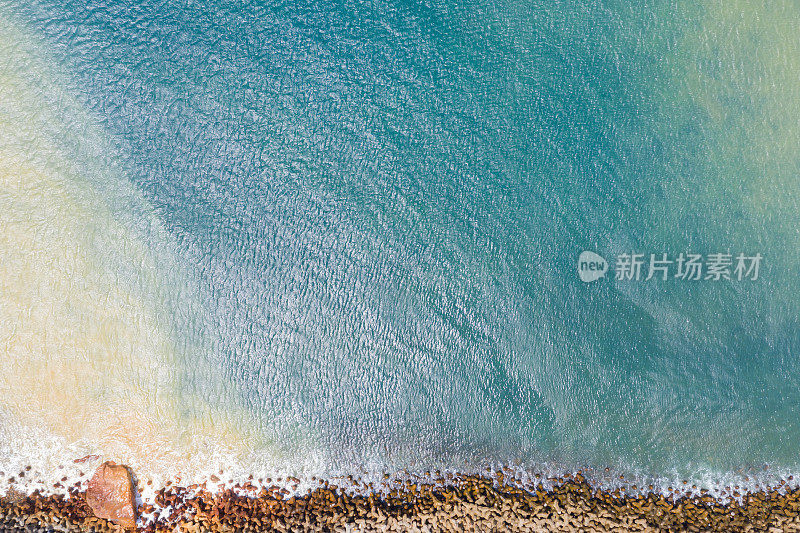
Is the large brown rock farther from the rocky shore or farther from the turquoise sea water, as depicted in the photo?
the turquoise sea water

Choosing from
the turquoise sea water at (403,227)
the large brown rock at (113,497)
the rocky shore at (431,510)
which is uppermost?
the turquoise sea water at (403,227)

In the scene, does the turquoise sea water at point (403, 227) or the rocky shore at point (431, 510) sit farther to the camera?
the turquoise sea water at point (403, 227)

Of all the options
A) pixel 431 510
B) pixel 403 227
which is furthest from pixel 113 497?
pixel 403 227

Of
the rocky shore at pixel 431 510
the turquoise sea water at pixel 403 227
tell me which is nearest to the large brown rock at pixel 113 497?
the rocky shore at pixel 431 510

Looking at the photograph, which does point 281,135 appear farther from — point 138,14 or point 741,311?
point 741,311

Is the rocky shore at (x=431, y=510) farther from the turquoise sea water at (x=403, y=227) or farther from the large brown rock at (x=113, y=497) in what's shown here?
the turquoise sea water at (x=403, y=227)

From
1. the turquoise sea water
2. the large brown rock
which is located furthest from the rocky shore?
the turquoise sea water

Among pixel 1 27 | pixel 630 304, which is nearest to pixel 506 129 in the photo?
pixel 630 304
